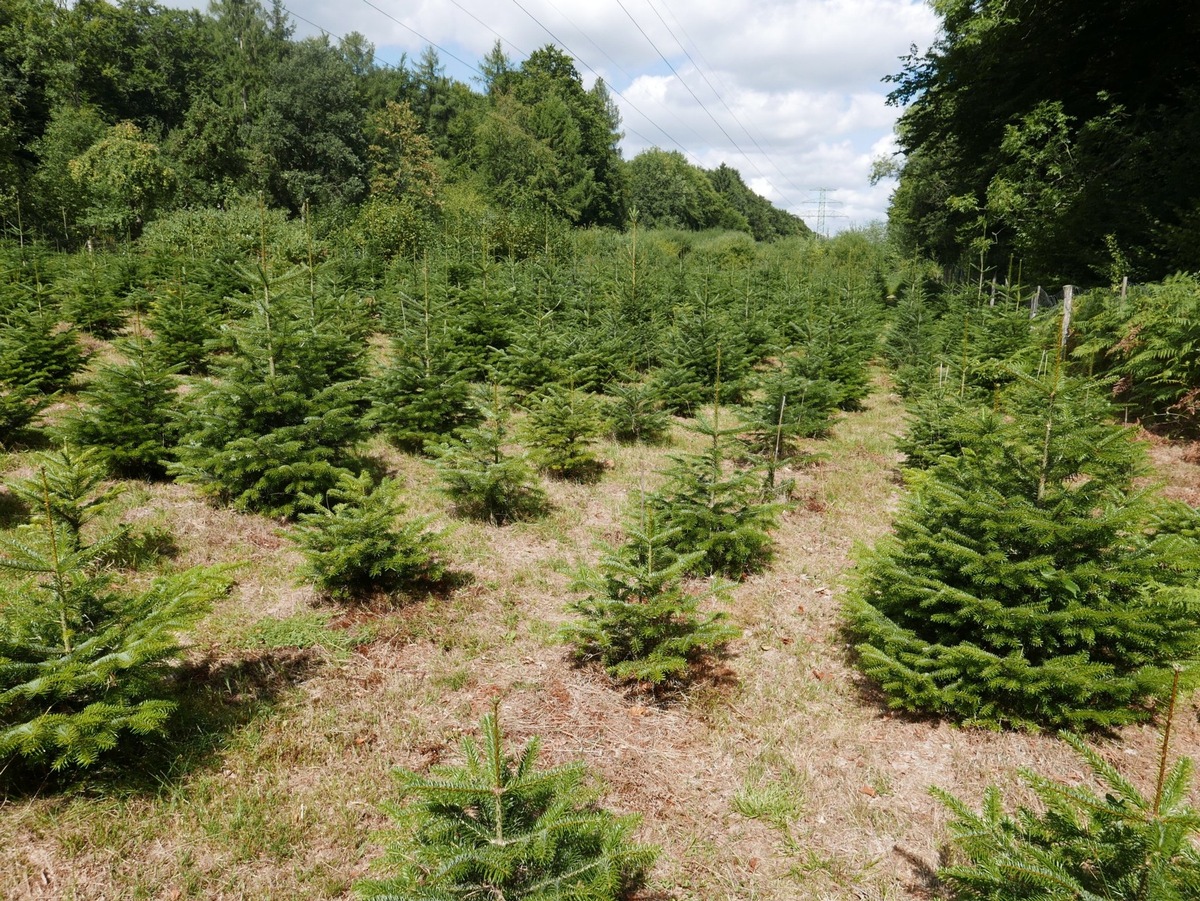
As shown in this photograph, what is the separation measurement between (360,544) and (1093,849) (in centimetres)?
445

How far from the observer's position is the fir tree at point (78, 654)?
8.84 ft

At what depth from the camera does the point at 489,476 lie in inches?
253

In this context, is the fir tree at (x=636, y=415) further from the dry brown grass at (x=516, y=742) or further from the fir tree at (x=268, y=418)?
the fir tree at (x=268, y=418)

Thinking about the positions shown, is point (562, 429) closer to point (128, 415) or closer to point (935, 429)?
point (128, 415)

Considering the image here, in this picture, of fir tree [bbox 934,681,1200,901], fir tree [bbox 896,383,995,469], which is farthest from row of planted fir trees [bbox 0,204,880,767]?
fir tree [bbox 934,681,1200,901]

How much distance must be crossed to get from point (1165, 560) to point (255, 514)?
291 inches

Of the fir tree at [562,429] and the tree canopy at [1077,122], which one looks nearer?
the fir tree at [562,429]

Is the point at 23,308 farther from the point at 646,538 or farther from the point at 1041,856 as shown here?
the point at 1041,856

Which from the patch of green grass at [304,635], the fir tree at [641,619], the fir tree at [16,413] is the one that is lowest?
the patch of green grass at [304,635]

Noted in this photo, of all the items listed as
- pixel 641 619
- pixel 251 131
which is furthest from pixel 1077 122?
pixel 251 131

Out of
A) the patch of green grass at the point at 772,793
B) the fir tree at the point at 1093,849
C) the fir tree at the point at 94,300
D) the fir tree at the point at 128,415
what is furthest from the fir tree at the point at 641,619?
the fir tree at the point at 94,300

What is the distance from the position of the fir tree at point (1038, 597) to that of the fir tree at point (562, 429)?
173 inches

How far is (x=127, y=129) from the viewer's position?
30953mm

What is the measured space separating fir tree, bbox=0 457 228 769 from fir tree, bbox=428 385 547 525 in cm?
331
